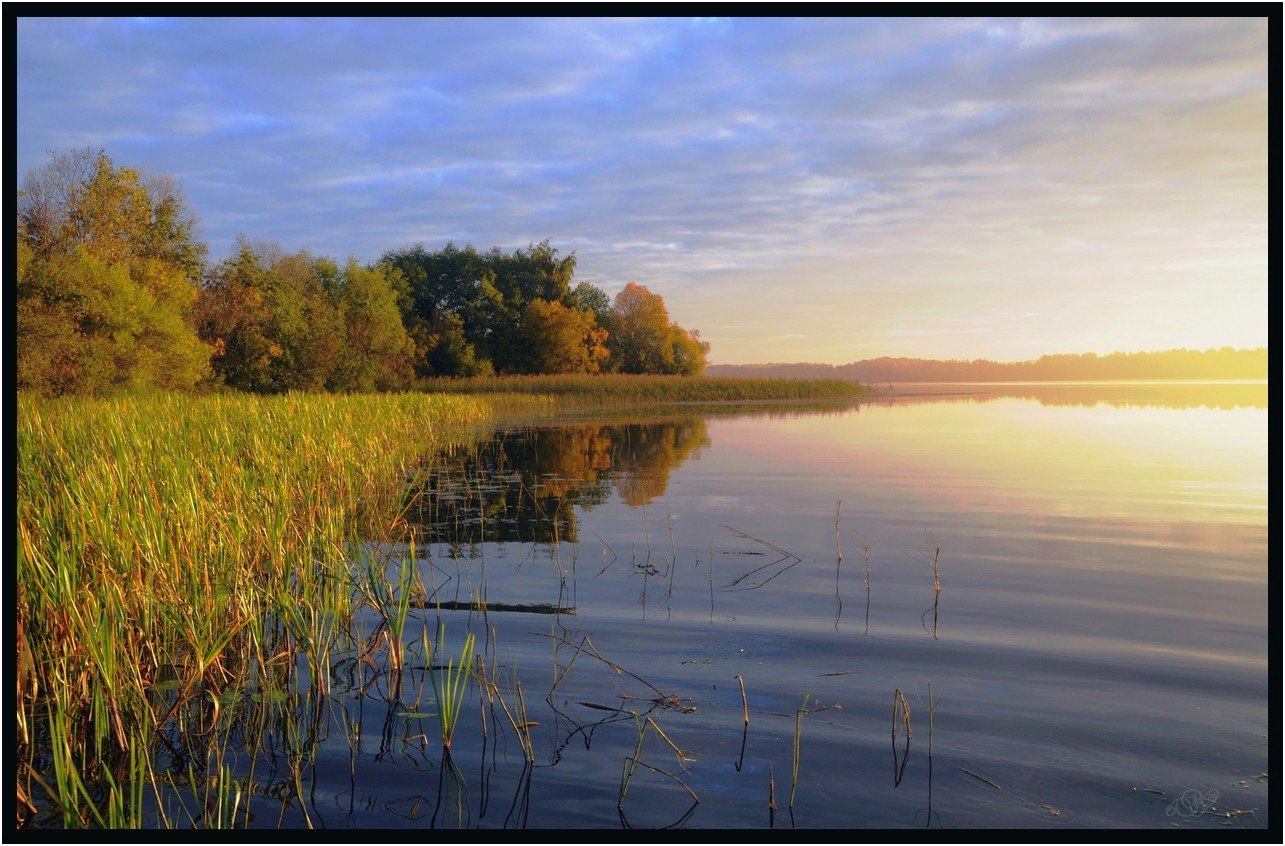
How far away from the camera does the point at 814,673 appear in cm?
514

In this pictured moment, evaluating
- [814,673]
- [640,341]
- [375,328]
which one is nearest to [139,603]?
[814,673]

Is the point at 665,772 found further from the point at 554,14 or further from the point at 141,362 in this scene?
the point at 141,362

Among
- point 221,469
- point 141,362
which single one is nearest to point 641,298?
point 141,362

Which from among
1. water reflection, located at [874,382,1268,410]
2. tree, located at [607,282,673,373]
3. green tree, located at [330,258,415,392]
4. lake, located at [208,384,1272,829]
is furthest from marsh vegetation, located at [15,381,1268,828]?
tree, located at [607,282,673,373]

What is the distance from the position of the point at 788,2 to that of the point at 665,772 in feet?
10.8

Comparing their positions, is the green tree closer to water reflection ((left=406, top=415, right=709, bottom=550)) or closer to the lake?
water reflection ((left=406, top=415, right=709, bottom=550))

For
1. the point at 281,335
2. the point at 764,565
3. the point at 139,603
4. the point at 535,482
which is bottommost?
the point at 764,565

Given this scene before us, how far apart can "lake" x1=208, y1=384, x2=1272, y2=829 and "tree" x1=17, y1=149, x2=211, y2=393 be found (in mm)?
21893

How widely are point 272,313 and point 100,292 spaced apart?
15517 millimetres

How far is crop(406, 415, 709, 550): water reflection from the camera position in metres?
10.3

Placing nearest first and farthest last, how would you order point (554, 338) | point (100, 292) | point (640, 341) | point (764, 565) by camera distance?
point (764, 565)
point (100, 292)
point (554, 338)
point (640, 341)

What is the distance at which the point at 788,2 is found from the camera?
3.19 m

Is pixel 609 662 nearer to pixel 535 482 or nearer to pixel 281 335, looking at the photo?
pixel 535 482

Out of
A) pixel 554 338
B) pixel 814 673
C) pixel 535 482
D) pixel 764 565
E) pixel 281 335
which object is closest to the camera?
pixel 814 673
